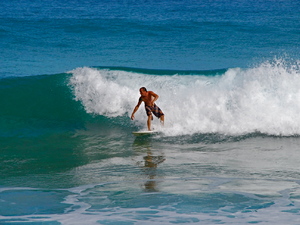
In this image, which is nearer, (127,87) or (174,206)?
A: (174,206)

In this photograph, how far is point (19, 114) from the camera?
12.0m

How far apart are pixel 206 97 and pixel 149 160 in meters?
4.34

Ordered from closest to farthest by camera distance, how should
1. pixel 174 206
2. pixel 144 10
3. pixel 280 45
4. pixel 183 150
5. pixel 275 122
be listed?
pixel 174 206
pixel 183 150
pixel 275 122
pixel 280 45
pixel 144 10

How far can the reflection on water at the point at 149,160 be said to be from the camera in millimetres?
6586

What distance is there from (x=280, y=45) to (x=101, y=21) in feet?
30.4

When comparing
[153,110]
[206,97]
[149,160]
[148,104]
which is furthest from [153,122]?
[149,160]

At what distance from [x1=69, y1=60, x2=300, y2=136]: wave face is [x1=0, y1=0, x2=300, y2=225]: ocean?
0.03 meters

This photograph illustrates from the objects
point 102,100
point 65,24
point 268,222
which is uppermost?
Answer: point 65,24

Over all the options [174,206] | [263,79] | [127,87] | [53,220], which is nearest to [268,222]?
[174,206]

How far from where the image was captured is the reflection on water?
659cm

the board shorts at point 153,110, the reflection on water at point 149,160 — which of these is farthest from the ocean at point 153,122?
the board shorts at point 153,110

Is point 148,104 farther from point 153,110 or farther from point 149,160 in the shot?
point 149,160

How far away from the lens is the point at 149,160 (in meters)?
8.23

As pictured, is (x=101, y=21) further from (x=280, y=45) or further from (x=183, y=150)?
(x=183, y=150)
